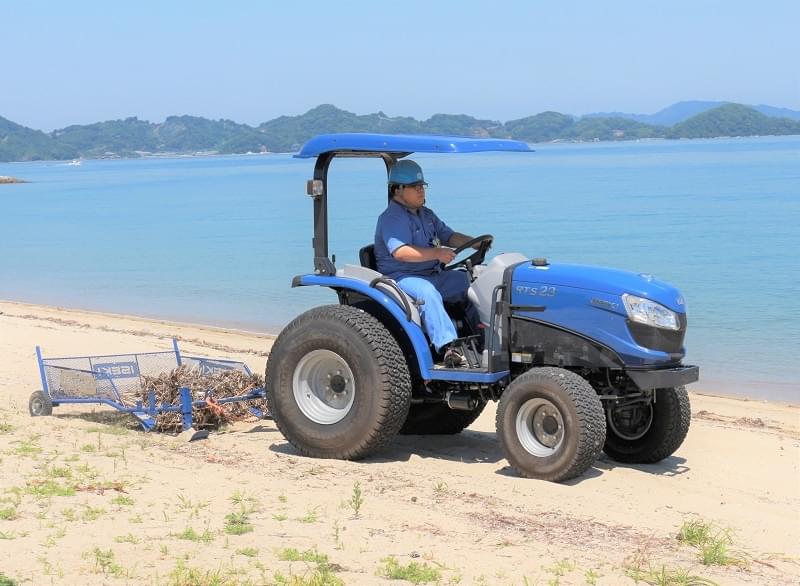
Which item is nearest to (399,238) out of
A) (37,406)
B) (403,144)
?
(403,144)

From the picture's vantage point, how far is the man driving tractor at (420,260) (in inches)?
277

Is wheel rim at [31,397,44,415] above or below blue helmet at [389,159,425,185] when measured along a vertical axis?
below

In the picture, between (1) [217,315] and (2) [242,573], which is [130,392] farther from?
(1) [217,315]

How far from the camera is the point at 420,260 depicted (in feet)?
23.6

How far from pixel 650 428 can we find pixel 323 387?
6.86 feet

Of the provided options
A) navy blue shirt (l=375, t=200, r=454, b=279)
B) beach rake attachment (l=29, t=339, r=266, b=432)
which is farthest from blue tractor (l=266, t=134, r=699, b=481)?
beach rake attachment (l=29, t=339, r=266, b=432)

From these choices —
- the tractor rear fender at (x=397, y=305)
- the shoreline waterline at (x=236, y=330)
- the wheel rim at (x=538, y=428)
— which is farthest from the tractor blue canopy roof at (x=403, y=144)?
the shoreline waterline at (x=236, y=330)

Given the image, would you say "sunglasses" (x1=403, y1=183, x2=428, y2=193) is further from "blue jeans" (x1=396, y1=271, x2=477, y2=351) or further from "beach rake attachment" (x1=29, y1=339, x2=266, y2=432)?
"beach rake attachment" (x1=29, y1=339, x2=266, y2=432)

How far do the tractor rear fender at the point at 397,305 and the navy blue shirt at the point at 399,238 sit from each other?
0.14 metres

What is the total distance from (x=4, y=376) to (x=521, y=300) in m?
6.00

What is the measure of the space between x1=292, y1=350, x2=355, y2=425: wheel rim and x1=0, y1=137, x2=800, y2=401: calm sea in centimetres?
646

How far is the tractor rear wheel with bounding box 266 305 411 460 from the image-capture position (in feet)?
23.0

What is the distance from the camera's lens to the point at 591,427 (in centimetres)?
648

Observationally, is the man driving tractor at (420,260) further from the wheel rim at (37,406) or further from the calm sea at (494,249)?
the calm sea at (494,249)
